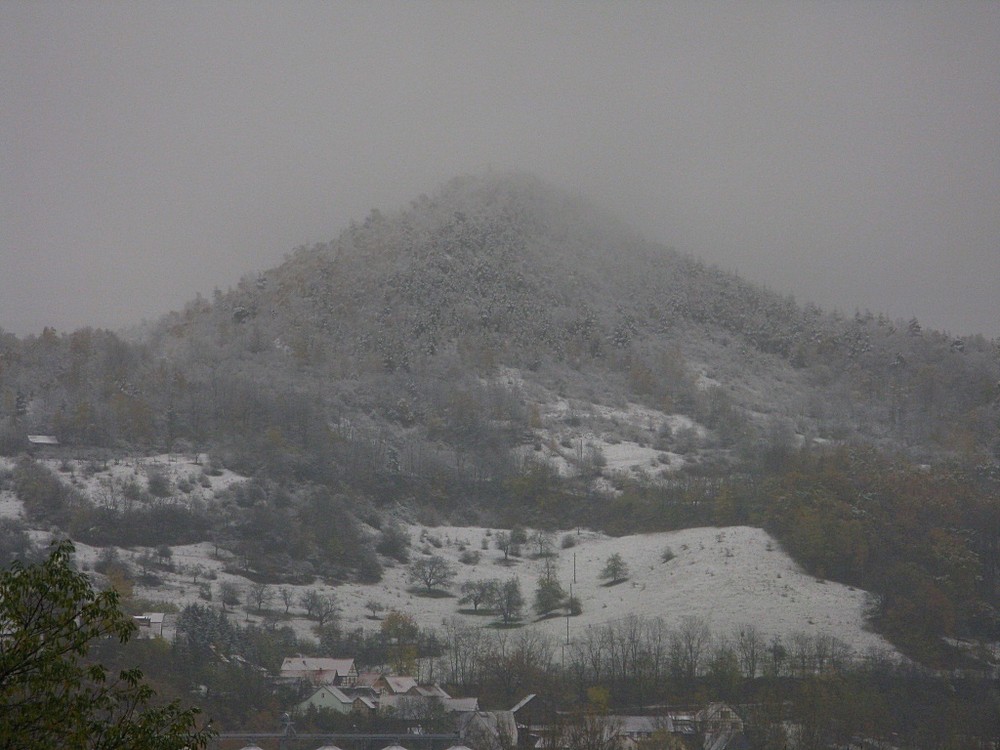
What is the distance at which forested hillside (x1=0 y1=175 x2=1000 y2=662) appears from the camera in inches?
4001

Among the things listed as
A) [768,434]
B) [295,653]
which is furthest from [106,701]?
[768,434]

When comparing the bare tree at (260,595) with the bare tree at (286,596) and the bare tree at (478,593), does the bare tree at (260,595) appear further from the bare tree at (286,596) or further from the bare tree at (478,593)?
the bare tree at (478,593)

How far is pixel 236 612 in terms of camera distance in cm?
8106

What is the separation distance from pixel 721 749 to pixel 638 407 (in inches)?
4289

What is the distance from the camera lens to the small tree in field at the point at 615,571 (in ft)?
315

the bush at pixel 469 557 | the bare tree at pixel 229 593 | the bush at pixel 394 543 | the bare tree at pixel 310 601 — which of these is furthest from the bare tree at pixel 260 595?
the bush at pixel 469 557

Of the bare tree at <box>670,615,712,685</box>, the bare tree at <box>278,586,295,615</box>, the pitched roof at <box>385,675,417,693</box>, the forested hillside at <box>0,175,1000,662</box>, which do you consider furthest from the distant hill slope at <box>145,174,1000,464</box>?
the pitched roof at <box>385,675,417,693</box>

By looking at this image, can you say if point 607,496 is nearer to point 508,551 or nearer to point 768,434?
point 508,551

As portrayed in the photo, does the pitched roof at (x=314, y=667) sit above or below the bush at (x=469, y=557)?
below

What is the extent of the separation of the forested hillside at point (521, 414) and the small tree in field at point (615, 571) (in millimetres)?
11278

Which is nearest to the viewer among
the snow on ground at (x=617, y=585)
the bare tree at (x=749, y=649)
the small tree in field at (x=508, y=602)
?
the bare tree at (x=749, y=649)

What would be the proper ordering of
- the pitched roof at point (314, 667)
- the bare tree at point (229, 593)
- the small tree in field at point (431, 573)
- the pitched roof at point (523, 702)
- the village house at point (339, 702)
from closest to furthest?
the village house at point (339, 702) → the pitched roof at point (523, 702) → the pitched roof at point (314, 667) → the bare tree at point (229, 593) → the small tree in field at point (431, 573)

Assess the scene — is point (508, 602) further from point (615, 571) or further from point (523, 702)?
point (523, 702)

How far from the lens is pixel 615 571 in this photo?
9644 centimetres
